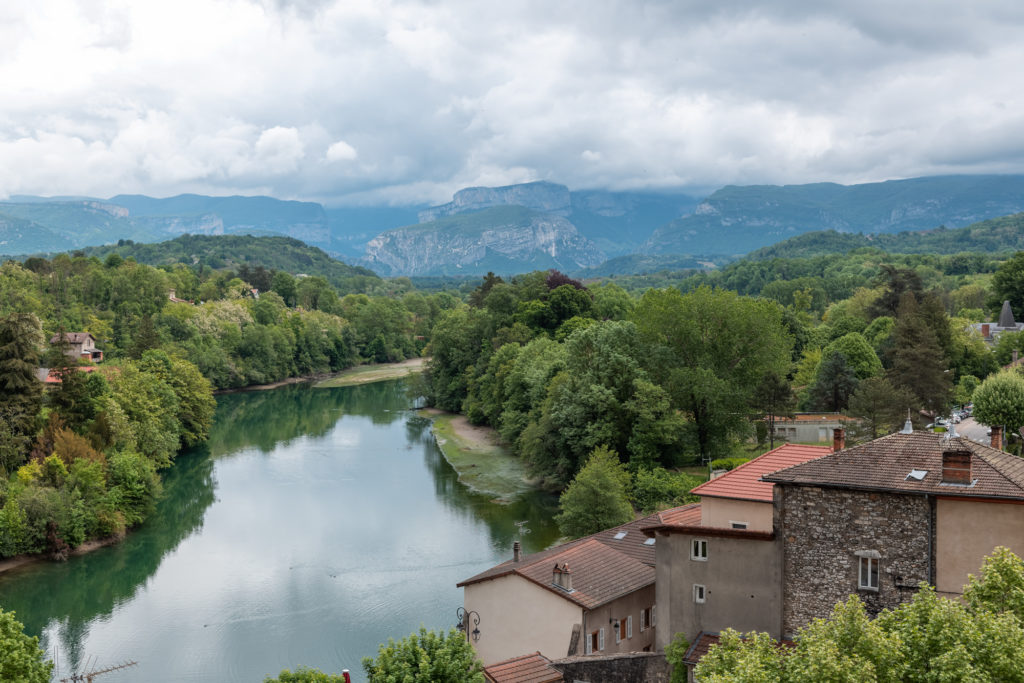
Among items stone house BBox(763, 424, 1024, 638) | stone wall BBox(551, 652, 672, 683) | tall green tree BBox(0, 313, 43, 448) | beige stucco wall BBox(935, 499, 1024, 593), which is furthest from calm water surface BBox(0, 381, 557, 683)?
beige stucco wall BBox(935, 499, 1024, 593)

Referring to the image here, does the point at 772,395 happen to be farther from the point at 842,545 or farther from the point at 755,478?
the point at 842,545

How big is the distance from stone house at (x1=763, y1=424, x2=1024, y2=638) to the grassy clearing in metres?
74.0

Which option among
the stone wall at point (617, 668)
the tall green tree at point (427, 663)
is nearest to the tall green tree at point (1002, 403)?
the stone wall at point (617, 668)

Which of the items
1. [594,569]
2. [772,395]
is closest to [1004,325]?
[772,395]

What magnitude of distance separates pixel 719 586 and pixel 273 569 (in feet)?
72.4

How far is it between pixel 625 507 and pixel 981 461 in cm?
1821

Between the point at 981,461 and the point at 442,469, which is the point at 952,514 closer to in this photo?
the point at 981,461

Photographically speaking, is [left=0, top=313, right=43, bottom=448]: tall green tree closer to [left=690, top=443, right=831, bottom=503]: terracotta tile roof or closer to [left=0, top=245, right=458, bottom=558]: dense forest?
[left=0, top=245, right=458, bottom=558]: dense forest

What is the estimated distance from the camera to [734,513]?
18.6 m

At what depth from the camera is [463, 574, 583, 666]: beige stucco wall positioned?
20.8 metres

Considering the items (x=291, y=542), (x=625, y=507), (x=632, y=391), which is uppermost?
(x=632, y=391)

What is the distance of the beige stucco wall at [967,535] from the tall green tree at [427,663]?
8.46 metres

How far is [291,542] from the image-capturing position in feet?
127

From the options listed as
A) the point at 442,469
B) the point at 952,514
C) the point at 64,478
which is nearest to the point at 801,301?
the point at 442,469
